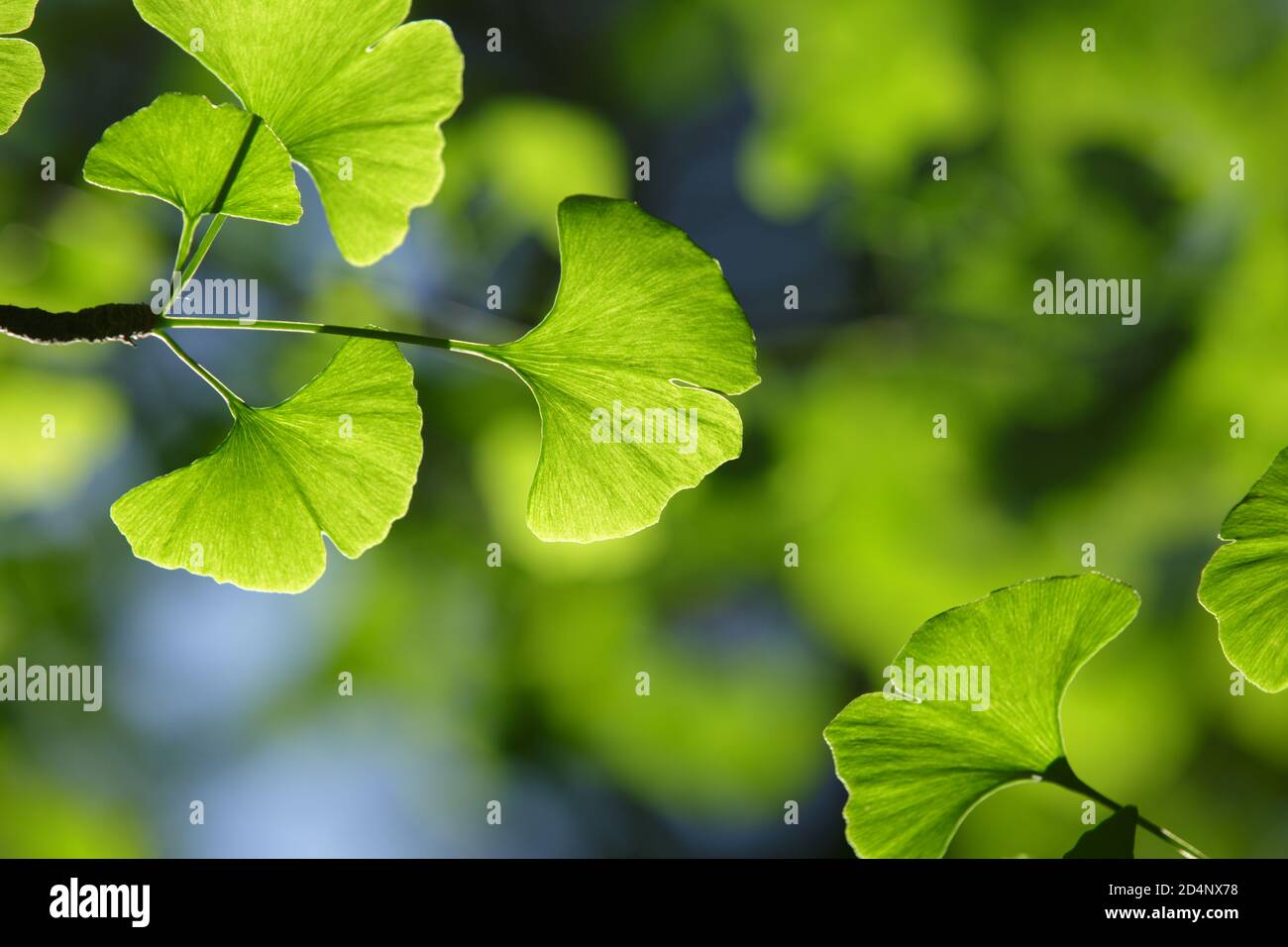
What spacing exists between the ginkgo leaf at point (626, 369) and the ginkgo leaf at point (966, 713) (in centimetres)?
16

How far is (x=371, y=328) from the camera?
46 centimetres

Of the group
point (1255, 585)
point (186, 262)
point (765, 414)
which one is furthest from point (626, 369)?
point (765, 414)

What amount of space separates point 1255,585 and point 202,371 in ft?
1.89

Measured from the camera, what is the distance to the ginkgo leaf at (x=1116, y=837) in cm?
50

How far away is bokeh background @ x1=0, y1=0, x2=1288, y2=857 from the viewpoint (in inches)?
61.7

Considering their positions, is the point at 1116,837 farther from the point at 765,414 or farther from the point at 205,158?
the point at 765,414

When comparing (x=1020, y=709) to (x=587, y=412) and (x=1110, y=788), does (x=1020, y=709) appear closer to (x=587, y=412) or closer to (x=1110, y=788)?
(x=587, y=412)

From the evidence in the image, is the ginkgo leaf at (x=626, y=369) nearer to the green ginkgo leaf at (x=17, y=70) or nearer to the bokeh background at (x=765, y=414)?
the green ginkgo leaf at (x=17, y=70)

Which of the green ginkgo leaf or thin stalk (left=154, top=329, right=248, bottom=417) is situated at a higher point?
the green ginkgo leaf

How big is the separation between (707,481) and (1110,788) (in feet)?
2.93

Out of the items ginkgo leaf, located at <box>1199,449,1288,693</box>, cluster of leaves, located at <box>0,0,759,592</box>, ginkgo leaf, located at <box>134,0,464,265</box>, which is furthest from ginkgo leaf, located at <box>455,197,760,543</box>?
ginkgo leaf, located at <box>1199,449,1288,693</box>

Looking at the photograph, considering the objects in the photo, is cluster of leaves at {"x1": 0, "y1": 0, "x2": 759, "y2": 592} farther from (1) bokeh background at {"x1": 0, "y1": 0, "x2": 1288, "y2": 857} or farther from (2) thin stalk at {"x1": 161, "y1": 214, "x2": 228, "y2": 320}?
(1) bokeh background at {"x1": 0, "y1": 0, "x2": 1288, "y2": 857}

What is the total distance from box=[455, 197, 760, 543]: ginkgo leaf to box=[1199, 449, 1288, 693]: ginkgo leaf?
257mm

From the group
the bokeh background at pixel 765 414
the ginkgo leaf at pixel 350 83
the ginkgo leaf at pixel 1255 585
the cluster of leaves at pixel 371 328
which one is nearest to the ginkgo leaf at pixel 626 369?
the cluster of leaves at pixel 371 328
